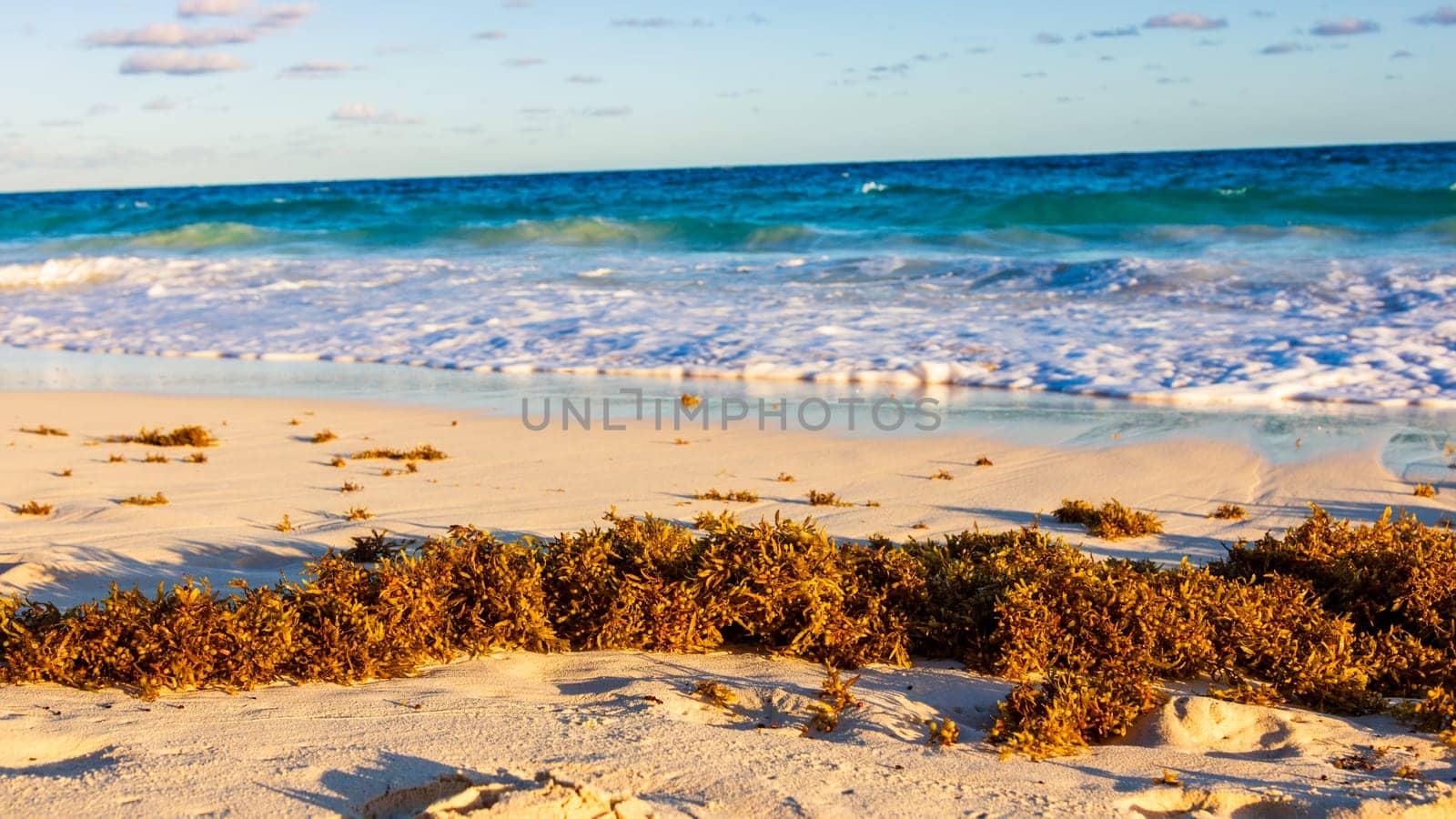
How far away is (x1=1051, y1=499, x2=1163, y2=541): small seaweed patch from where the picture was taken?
5.22 m

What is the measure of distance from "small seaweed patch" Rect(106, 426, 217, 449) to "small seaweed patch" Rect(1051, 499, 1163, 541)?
4905 mm

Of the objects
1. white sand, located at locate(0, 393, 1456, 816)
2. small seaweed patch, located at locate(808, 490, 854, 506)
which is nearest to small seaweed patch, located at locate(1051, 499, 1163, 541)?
white sand, located at locate(0, 393, 1456, 816)

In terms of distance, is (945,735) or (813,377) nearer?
(945,735)

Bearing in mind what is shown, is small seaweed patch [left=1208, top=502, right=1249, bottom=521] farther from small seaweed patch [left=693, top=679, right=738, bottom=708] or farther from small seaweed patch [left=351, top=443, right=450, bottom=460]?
small seaweed patch [left=351, top=443, right=450, bottom=460]

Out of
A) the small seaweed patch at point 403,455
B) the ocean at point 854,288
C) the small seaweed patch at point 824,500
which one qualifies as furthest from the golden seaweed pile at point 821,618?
the ocean at point 854,288

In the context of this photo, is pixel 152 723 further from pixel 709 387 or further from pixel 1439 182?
pixel 1439 182

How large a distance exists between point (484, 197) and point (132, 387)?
109 feet

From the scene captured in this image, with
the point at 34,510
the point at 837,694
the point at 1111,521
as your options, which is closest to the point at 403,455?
the point at 34,510

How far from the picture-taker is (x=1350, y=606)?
3879 millimetres

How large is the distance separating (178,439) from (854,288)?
35.7 ft

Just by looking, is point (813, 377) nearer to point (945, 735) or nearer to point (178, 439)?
point (178, 439)

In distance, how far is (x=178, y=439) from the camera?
7.24m

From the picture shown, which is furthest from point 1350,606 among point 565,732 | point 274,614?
point 274,614

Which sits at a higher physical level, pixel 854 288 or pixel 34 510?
pixel 854 288
